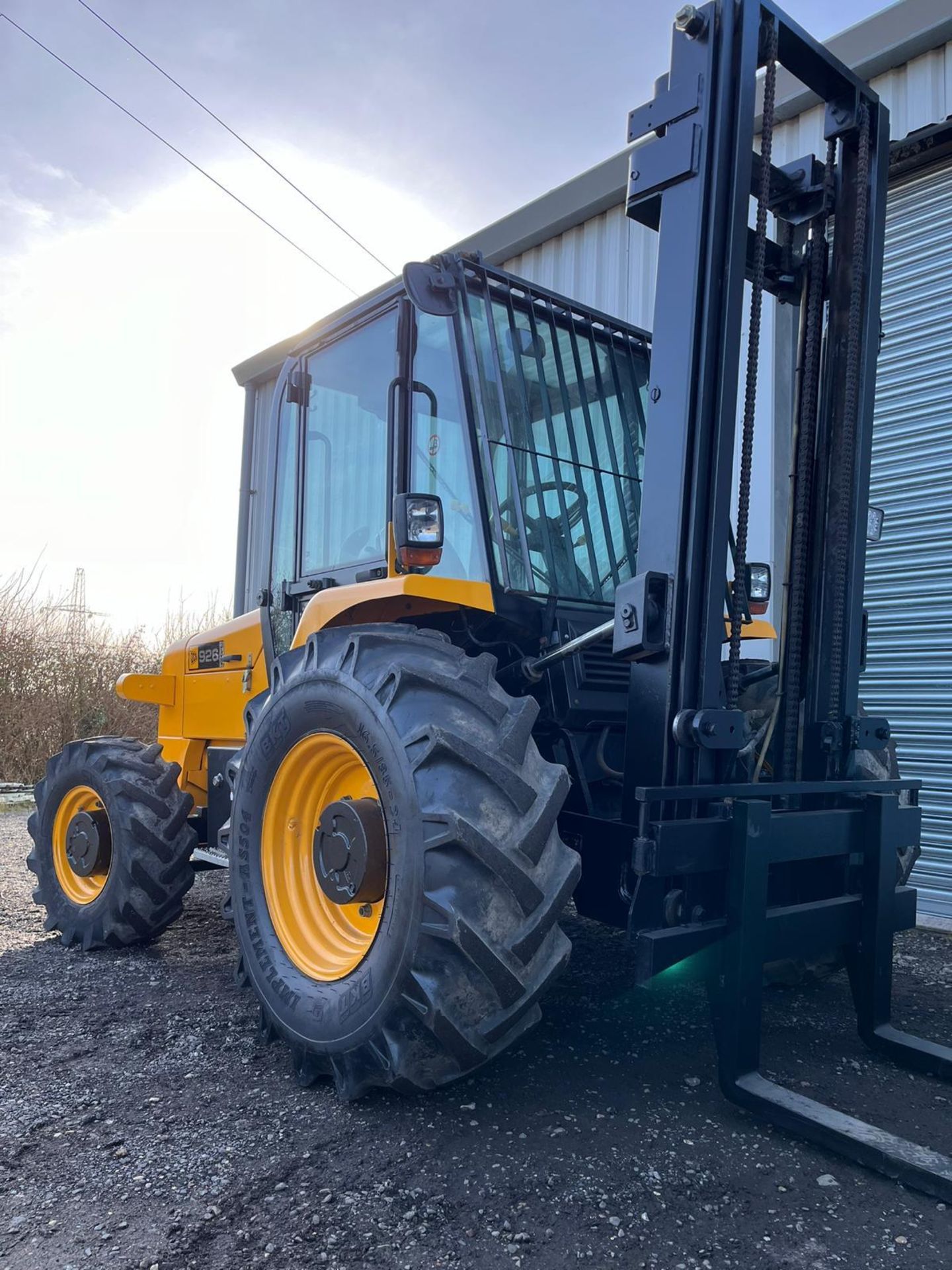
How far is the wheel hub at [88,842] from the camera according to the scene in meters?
4.55

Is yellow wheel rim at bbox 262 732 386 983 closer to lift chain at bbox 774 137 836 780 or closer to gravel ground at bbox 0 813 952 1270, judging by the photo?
gravel ground at bbox 0 813 952 1270

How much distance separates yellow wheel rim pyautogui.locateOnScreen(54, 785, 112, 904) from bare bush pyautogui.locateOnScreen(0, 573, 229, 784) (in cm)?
718

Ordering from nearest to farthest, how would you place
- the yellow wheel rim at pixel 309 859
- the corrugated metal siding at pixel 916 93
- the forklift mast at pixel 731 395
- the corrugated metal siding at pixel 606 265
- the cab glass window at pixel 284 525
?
the forklift mast at pixel 731 395, the yellow wheel rim at pixel 309 859, the cab glass window at pixel 284 525, the corrugated metal siding at pixel 916 93, the corrugated metal siding at pixel 606 265

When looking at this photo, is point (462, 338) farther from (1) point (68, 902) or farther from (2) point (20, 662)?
(2) point (20, 662)

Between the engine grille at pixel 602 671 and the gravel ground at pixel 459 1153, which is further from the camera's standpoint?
the engine grille at pixel 602 671

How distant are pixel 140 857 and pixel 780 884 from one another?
2.83 meters

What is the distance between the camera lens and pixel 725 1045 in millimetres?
2621

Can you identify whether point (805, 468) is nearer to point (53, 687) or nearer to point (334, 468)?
point (334, 468)

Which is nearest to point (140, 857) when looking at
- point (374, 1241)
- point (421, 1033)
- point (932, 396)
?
point (421, 1033)

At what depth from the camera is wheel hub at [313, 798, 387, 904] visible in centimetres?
271

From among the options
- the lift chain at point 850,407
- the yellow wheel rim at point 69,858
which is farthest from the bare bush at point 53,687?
the lift chain at point 850,407

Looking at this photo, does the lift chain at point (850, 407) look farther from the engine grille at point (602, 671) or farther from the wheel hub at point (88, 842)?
the wheel hub at point (88, 842)

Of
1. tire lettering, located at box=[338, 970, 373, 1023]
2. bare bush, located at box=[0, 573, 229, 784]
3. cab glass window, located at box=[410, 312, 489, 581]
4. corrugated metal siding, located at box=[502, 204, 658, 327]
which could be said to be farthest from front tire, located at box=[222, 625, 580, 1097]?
bare bush, located at box=[0, 573, 229, 784]

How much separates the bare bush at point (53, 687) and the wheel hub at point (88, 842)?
7.54 metres
